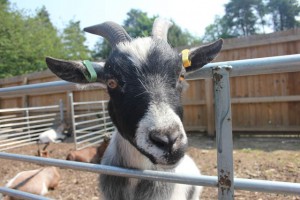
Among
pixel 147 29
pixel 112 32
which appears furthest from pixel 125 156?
pixel 147 29

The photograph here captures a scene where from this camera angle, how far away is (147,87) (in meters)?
1.93

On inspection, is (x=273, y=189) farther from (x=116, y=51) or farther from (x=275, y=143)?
(x=275, y=143)

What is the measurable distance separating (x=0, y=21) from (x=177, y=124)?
2587cm

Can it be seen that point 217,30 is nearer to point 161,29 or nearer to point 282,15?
point 282,15

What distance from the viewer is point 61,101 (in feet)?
42.7

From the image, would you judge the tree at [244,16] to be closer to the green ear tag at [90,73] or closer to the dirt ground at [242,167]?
the dirt ground at [242,167]

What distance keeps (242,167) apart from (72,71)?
4.57 meters

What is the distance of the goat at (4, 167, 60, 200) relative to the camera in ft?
18.4

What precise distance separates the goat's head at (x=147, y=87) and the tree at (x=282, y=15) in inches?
1017

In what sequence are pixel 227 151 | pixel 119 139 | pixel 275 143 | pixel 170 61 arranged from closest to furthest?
pixel 227 151 → pixel 170 61 → pixel 119 139 → pixel 275 143

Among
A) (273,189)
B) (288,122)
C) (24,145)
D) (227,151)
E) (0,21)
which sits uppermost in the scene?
(0,21)

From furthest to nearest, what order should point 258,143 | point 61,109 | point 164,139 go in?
point 61,109 < point 258,143 < point 164,139

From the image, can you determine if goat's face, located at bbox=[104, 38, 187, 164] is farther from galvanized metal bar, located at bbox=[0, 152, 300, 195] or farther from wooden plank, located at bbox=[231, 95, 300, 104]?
wooden plank, located at bbox=[231, 95, 300, 104]

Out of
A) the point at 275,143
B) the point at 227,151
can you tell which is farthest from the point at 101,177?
the point at 275,143
